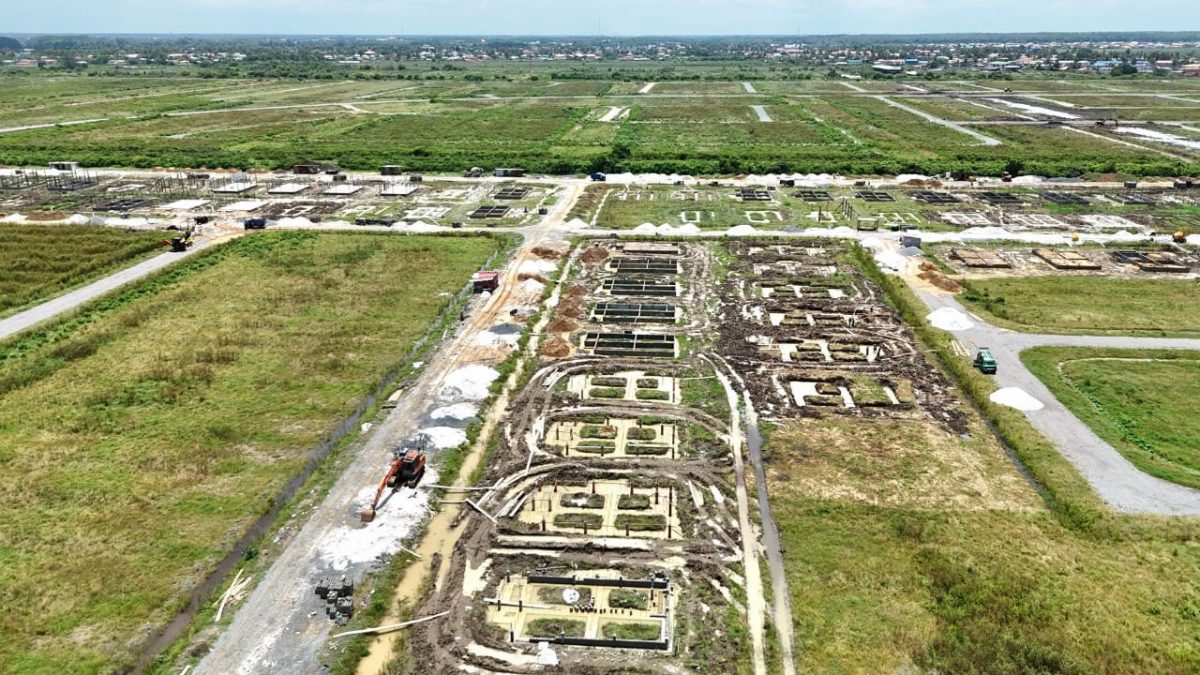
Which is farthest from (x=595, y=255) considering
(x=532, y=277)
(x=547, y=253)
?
(x=532, y=277)

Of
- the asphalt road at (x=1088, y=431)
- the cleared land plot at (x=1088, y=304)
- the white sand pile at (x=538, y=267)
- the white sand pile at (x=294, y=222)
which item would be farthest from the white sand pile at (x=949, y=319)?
the white sand pile at (x=294, y=222)

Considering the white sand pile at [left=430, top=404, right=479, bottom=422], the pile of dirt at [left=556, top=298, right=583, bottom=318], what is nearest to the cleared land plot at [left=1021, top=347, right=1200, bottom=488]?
the pile of dirt at [left=556, top=298, right=583, bottom=318]

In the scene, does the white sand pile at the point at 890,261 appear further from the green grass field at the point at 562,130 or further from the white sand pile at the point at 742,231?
the green grass field at the point at 562,130

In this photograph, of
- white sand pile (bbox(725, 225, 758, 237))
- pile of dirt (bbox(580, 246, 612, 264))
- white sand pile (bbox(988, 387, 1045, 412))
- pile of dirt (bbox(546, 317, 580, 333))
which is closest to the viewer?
white sand pile (bbox(988, 387, 1045, 412))

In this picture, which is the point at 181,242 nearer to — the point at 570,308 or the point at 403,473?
the point at 570,308

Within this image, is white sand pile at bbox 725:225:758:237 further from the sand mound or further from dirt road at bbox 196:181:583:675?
dirt road at bbox 196:181:583:675

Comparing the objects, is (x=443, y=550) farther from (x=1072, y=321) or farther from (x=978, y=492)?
(x=1072, y=321)

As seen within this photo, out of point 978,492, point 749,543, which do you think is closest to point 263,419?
point 749,543
